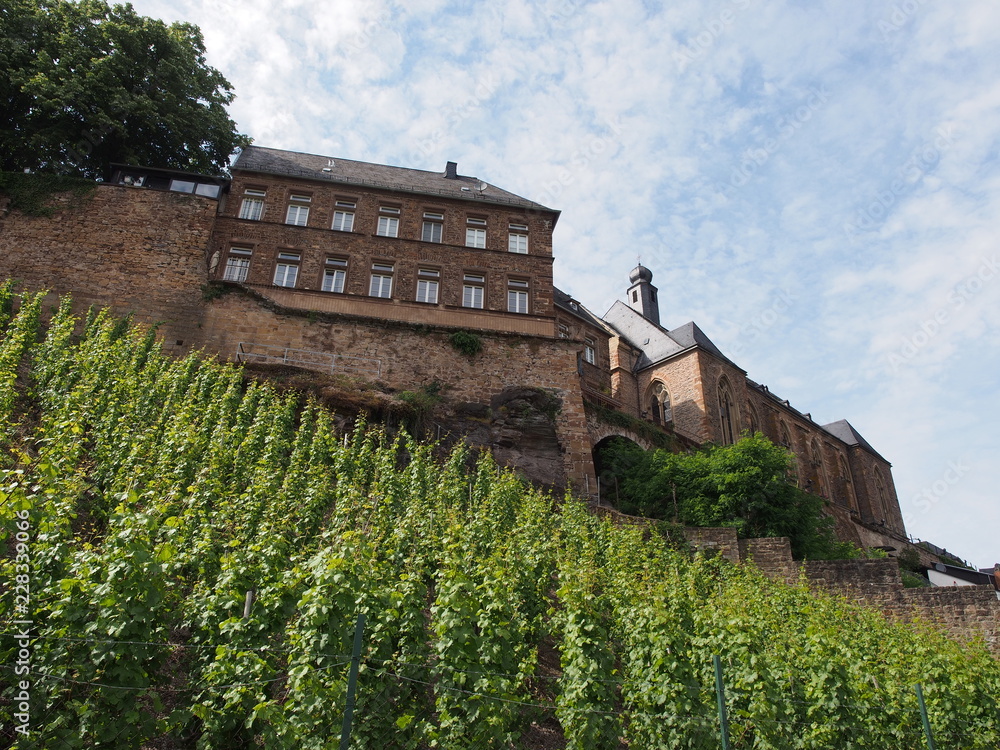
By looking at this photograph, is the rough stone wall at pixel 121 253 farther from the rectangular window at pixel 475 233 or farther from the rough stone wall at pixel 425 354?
the rectangular window at pixel 475 233

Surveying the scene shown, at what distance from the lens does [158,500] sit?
724 centimetres

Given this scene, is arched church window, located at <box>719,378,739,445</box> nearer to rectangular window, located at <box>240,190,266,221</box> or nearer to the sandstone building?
the sandstone building

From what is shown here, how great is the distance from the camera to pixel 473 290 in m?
23.2

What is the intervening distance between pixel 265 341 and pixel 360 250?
4674 millimetres

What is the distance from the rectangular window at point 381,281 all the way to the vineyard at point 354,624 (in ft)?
29.9

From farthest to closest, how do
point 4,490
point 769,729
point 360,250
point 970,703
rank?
point 360,250 < point 970,703 < point 769,729 < point 4,490

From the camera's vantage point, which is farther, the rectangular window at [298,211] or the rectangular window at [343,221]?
the rectangular window at [343,221]

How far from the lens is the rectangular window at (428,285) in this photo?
2278cm

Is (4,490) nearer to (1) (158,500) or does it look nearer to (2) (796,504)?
(1) (158,500)

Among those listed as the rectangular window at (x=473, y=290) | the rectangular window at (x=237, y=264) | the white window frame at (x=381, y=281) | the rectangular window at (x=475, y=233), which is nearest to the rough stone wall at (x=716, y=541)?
the rectangular window at (x=473, y=290)

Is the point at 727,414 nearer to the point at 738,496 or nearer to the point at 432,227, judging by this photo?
the point at 738,496

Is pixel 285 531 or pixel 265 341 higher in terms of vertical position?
pixel 265 341

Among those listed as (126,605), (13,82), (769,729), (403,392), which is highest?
(13,82)

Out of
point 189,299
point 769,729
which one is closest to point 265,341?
point 189,299
